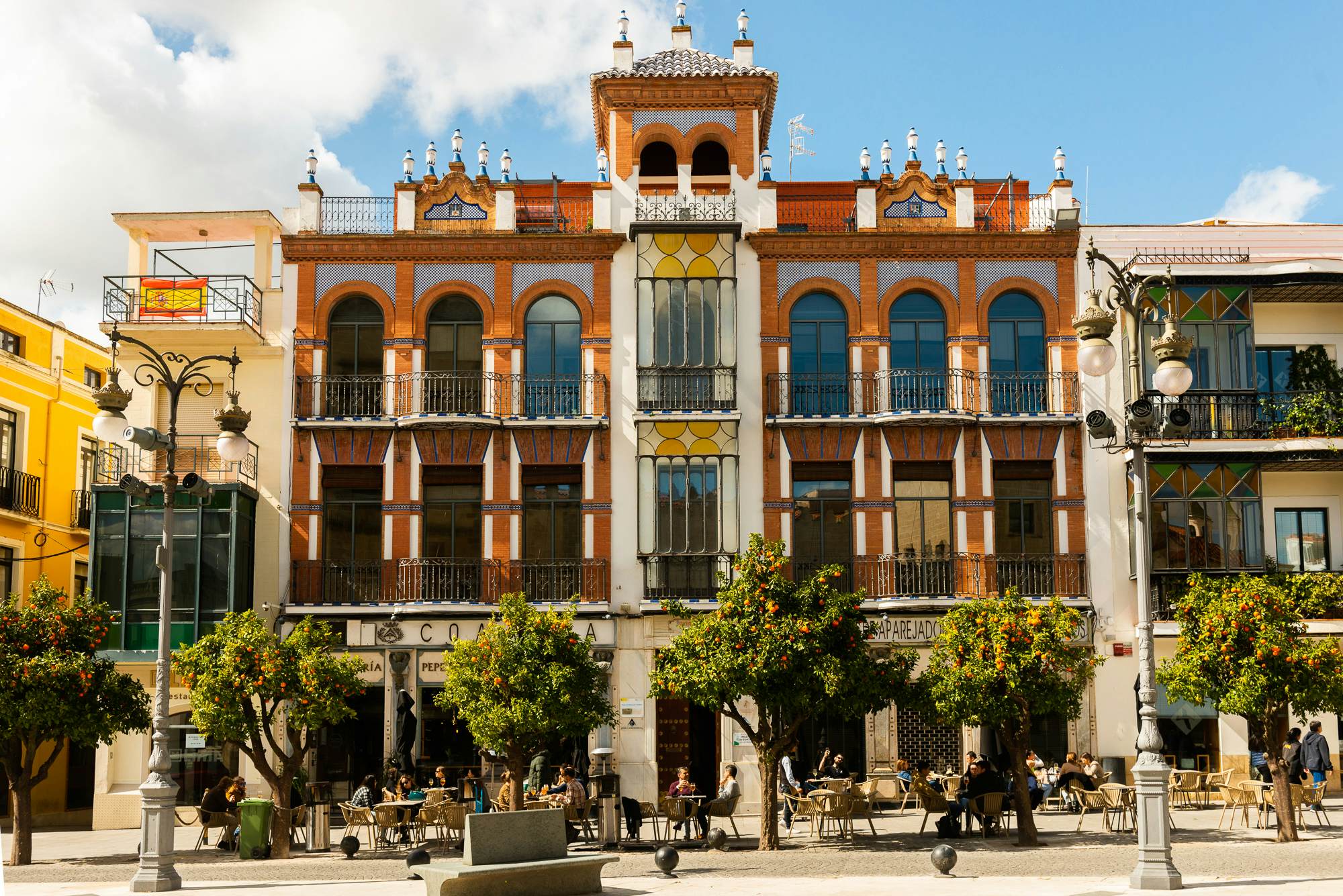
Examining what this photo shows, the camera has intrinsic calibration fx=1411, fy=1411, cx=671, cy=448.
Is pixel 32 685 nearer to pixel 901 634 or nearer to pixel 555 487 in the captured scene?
pixel 555 487

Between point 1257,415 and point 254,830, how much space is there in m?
21.4

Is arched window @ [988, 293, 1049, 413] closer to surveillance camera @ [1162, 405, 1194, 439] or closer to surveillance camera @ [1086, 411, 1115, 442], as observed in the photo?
surveillance camera @ [1162, 405, 1194, 439]

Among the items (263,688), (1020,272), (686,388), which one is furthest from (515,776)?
(1020,272)

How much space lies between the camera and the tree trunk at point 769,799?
21.9 m

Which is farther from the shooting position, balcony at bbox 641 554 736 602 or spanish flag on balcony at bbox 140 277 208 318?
spanish flag on balcony at bbox 140 277 208 318

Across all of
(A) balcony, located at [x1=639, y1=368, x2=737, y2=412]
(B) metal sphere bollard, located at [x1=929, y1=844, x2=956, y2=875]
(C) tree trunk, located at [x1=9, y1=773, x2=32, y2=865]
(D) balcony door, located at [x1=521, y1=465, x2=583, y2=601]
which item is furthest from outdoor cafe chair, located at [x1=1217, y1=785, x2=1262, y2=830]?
(C) tree trunk, located at [x1=9, y1=773, x2=32, y2=865]

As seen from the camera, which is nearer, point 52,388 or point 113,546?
point 113,546

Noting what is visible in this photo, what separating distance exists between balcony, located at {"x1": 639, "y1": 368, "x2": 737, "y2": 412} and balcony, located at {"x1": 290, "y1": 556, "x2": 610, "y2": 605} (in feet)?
12.0

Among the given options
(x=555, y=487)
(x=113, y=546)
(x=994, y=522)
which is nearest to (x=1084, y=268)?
(x=994, y=522)

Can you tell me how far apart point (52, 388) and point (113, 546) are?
8.19 meters

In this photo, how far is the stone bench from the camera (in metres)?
16.1

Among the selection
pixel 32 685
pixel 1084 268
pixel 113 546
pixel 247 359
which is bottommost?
pixel 32 685

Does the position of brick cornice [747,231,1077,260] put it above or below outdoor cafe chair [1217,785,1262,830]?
above

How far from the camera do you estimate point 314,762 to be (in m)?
29.2
